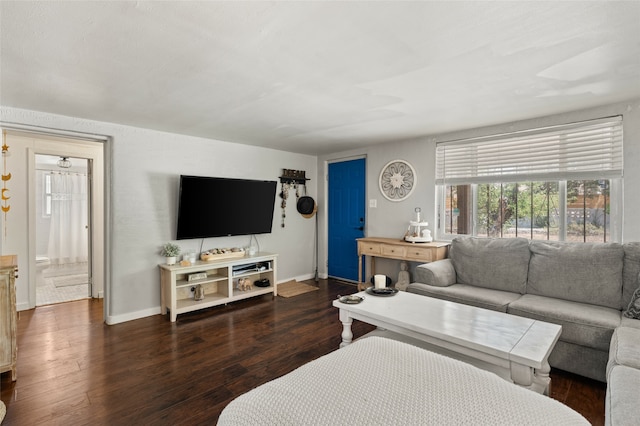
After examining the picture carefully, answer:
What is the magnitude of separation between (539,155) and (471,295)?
1.75m

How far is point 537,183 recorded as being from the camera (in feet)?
11.7

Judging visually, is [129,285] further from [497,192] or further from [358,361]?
[497,192]

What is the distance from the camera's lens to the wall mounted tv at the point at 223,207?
3.92 metres

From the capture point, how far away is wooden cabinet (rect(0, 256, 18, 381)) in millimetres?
2316

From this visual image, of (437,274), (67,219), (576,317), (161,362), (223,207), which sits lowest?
(161,362)

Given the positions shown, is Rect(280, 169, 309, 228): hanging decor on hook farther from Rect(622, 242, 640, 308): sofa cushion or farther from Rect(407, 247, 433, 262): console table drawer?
Rect(622, 242, 640, 308): sofa cushion

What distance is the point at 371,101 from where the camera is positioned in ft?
9.38

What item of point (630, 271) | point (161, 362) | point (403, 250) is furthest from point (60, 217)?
point (630, 271)

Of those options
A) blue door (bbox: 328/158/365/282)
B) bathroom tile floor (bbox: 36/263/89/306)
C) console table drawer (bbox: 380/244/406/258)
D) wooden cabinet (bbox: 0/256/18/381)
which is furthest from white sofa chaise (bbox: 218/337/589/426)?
bathroom tile floor (bbox: 36/263/89/306)

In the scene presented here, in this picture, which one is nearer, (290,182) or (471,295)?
(471,295)

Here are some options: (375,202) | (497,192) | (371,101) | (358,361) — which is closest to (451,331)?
(358,361)

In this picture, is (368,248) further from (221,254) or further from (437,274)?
(221,254)

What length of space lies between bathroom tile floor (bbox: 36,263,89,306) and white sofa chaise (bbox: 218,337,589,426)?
477cm

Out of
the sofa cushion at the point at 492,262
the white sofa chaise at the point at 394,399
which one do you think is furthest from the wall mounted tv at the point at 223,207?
the white sofa chaise at the point at 394,399
